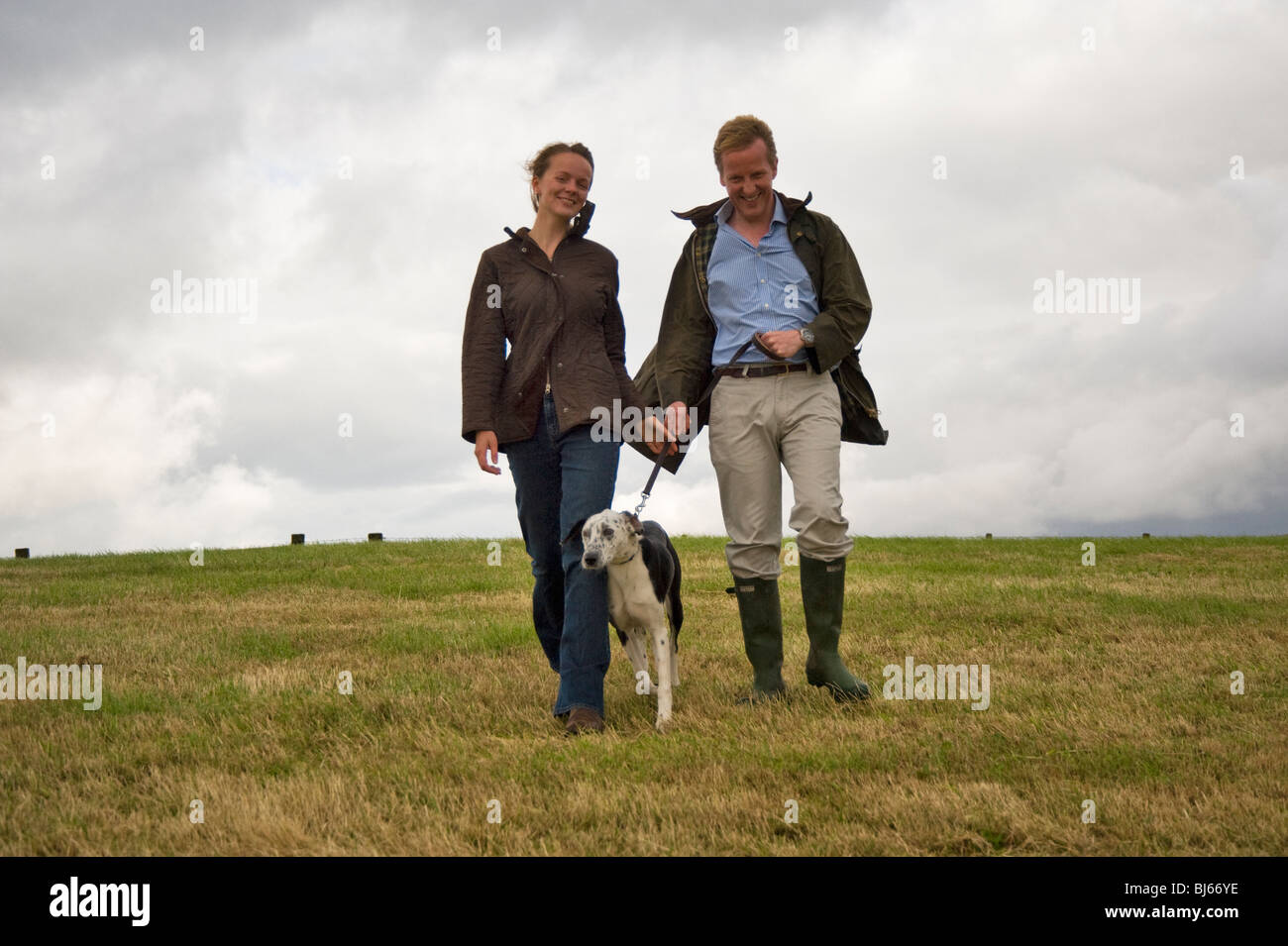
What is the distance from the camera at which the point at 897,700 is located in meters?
6.61

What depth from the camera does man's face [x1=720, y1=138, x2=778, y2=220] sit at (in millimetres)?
6195

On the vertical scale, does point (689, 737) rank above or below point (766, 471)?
below

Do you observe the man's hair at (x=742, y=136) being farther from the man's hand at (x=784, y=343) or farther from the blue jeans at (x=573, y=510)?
the blue jeans at (x=573, y=510)

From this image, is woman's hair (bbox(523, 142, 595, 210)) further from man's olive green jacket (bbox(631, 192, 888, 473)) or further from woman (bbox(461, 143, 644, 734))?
man's olive green jacket (bbox(631, 192, 888, 473))

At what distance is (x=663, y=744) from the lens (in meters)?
5.46

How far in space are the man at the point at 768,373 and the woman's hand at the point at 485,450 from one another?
3.34 ft

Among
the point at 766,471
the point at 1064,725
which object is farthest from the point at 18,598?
the point at 1064,725

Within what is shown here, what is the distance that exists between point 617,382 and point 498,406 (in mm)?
670

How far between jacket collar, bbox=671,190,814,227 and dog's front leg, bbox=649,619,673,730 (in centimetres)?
238

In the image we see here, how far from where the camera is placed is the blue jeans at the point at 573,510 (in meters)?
6.05

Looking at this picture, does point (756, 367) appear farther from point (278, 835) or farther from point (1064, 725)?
point (278, 835)

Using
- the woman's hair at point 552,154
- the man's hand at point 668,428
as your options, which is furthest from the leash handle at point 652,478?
the woman's hair at point 552,154

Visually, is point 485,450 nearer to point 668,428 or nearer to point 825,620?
point 668,428

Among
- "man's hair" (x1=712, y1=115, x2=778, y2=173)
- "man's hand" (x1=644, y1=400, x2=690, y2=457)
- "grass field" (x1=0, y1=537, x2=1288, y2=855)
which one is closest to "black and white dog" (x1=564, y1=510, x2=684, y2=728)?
"grass field" (x1=0, y1=537, x2=1288, y2=855)
